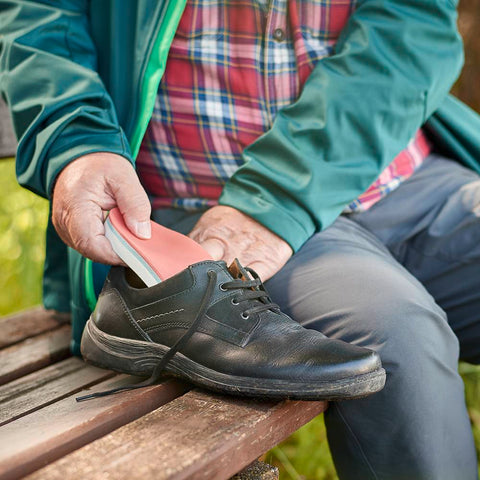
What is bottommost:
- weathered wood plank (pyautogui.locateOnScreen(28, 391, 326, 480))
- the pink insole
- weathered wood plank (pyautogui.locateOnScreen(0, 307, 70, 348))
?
weathered wood plank (pyautogui.locateOnScreen(0, 307, 70, 348))

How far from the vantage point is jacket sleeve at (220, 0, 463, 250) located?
4.92 feet

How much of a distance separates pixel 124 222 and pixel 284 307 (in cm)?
38

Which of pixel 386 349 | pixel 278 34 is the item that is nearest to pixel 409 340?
pixel 386 349

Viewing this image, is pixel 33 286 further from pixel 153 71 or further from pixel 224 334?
pixel 224 334

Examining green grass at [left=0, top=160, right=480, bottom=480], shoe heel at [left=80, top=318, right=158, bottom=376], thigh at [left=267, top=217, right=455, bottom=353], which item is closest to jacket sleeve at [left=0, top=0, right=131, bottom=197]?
shoe heel at [left=80, top=318, right=158, bottom=376]

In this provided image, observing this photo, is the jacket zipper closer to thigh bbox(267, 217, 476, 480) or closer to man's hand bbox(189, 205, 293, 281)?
man's hand bbox(189, 205, 293, 281)

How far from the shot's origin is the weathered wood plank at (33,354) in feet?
5.13

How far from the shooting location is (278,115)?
158 cm

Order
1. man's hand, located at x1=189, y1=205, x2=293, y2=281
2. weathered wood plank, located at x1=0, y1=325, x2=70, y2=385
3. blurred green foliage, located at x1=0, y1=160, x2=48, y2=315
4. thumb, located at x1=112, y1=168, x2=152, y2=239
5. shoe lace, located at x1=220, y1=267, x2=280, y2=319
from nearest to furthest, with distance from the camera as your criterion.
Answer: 1. shoe lace, located at x1=220, y1=267, x2=280, y2=319
2. thumb, located at x1=112, y1=168, x2=152, y2=239
3. man's hand, located at x1=189, y1=205, x2=293, y2=281
4. weathered wood plank, located at x1=0, y1=325, x2=70, y2=385
5. blurred green foliage, located at x1=0, y1=160, x2=48, y2=315

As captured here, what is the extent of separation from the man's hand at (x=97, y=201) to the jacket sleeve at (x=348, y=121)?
266 mm

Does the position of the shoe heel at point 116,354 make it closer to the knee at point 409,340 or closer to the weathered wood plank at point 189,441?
the weathered wood plank at point 189,441

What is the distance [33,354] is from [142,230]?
1.82 feet

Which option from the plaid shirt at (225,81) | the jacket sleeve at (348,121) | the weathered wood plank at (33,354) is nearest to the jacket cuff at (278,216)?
the jacket sleeve at (348,121)

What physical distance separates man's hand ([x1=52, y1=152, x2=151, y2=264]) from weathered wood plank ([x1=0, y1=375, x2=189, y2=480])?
27 centimetres
